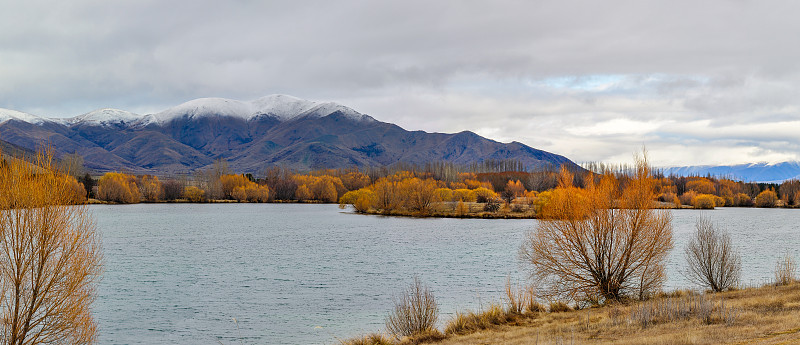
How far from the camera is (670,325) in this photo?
17422 millimetres

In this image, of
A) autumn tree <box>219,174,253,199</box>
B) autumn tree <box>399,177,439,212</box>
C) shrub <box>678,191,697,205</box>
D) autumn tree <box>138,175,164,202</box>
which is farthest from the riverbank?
autumn tree <box>219,174,253,199</box>

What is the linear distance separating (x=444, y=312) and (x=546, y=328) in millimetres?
7973

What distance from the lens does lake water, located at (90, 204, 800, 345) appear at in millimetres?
25391

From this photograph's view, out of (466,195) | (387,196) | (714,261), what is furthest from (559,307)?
(466,195)

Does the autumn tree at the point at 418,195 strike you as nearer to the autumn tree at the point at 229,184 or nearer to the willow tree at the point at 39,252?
the autumn tree at the point at 229,184

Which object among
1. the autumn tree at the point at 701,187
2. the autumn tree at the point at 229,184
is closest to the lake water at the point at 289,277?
the autumn tree at the point at 229,184

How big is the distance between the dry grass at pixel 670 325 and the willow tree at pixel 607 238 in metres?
2.70

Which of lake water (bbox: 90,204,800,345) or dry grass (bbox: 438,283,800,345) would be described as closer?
dry grass (bbox: 438,283,800,345)

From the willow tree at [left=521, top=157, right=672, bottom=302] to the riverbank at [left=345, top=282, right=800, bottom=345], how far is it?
266cm

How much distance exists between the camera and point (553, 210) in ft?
87.4

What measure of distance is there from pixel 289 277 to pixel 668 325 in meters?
27.8

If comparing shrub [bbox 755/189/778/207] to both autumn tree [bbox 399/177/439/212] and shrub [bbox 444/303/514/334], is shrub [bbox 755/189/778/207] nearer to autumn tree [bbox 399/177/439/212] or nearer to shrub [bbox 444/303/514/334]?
autumn tree [bbox 399/177/439/212]

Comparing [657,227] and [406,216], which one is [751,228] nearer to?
[406,216]

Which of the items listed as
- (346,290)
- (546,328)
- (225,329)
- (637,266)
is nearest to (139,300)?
(225,329)
